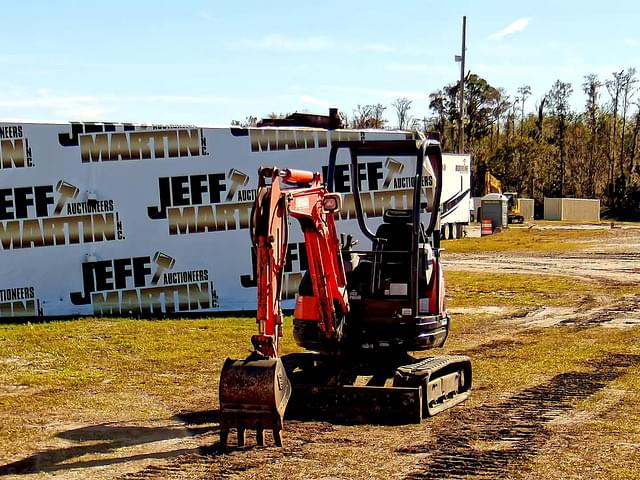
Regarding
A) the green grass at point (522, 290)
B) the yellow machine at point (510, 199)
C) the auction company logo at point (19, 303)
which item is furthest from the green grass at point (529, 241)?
the auction company logo at point (19, 303)

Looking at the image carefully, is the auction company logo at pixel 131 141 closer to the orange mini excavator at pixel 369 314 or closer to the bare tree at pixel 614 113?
the orange mini excavator at pixel 369 314

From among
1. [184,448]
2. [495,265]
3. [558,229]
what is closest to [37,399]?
[184,448]

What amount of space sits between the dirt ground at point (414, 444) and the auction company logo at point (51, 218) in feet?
24.6

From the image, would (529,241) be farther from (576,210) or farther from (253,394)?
(253,394)

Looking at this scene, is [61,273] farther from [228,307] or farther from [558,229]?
[558,229]

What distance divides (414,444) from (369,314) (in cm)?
191

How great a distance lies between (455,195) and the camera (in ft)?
131

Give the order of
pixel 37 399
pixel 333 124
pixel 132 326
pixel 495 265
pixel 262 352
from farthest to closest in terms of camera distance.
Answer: pixel 495 265 < pixel 333 124 < pixel 132 326 < pixel 37 399 < pixel 262 352

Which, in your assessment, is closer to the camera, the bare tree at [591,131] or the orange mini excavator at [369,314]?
the orange mini excavator at [369,314]

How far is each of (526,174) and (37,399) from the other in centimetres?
6302

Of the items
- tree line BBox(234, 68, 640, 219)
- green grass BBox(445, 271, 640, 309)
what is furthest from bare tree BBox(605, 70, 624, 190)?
green grass BBox(445, 271, 640, 309)

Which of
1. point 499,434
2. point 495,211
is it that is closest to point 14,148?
point 499,434

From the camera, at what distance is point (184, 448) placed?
7984 mm

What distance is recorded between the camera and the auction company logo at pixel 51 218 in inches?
644
